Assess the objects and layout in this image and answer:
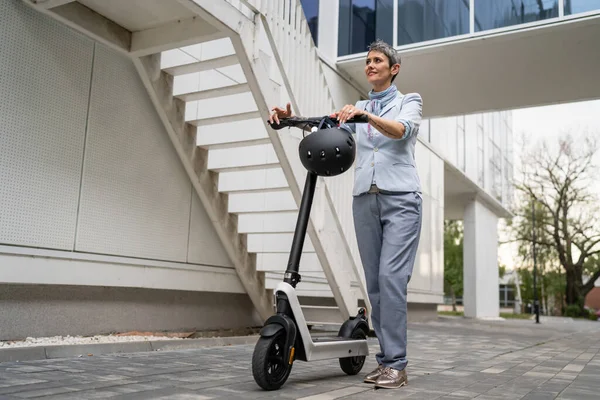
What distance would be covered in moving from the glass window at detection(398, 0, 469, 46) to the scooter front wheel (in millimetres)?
7144

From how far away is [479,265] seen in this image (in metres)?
22.0

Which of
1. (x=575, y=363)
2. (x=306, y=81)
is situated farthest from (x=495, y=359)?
(x=306, y=81)

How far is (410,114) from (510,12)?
605 centimetres

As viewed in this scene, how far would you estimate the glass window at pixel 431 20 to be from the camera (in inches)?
347

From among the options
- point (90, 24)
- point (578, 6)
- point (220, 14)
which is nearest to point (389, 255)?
point (220, 14)

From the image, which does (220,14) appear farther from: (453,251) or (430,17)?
(453,251)

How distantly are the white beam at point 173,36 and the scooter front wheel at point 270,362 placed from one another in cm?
319

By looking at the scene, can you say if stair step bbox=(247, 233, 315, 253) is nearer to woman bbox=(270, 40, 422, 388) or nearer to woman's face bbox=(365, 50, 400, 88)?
woman bbox=(270, 40, 422, 388)

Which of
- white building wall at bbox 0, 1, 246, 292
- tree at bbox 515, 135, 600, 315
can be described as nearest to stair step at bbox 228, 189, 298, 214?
white building wall at bbox 0, 1, 246, 292

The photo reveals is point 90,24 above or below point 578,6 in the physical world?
below

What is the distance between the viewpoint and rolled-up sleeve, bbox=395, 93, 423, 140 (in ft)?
10.9

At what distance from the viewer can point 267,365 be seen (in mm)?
2857

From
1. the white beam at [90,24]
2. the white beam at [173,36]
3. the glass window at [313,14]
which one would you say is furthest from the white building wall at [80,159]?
the glass window at [313,14]

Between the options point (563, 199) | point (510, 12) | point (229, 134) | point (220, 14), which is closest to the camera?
point (220, 14)
